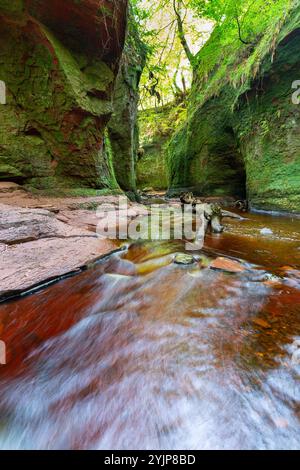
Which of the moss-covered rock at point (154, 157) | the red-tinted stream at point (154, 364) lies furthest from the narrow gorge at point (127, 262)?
the moss-covered rock at point (154, 157)

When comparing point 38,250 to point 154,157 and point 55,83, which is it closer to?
point 55,83

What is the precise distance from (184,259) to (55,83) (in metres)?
4.74

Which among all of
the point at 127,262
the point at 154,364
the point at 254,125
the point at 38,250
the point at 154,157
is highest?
the point at 154,157

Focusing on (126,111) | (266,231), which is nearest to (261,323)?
(266,231)

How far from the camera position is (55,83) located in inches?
191

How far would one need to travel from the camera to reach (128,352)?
1385 millimetres

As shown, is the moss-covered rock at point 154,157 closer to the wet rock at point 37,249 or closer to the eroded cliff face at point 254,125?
the eroded cliff face at point 254,125

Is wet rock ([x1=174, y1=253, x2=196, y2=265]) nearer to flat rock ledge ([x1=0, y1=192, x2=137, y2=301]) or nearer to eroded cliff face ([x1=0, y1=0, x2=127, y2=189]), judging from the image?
flat rock ledge ([x1=0, y1=192, x2=137, y2=301])

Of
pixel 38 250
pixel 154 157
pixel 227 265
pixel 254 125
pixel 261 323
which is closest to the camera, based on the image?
pixel 261 323

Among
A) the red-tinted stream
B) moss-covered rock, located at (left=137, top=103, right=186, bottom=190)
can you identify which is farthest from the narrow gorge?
moss-covered rock, located at (left=137, top=103, right=186, bottom=190)

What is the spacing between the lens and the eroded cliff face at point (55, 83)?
4398mm
